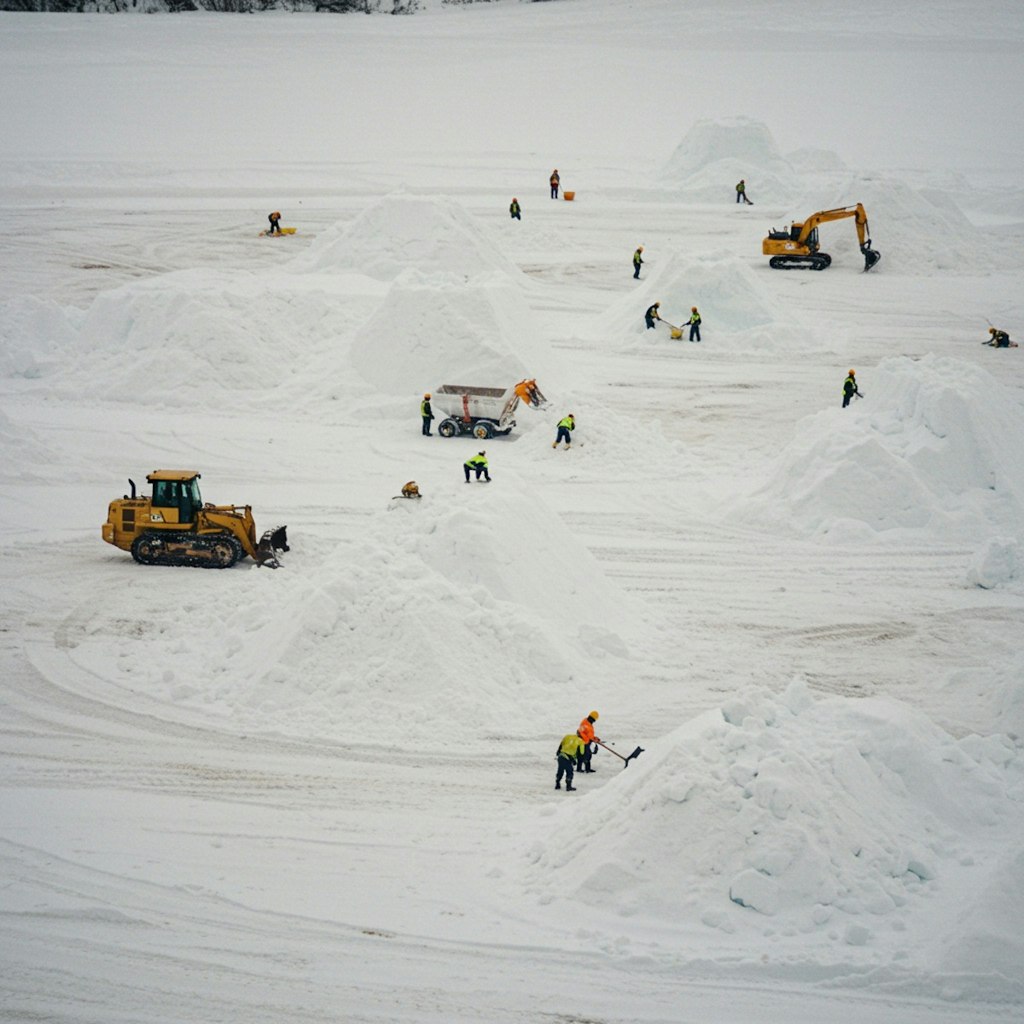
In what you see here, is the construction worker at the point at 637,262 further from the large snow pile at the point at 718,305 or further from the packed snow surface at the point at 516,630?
the large snow pile at the point at 718,305

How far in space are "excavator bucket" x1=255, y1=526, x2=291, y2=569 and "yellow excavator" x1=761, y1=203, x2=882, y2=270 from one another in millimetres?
24499

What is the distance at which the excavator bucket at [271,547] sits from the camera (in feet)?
63.7

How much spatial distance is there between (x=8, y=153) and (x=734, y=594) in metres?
46.6

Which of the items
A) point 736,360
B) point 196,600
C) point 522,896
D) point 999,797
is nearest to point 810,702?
point 999,797

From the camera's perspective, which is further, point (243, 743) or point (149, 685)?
point (149, 685)

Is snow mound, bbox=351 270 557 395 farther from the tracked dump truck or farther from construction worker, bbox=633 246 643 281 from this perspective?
construction worker, bbox=633 246 643 281

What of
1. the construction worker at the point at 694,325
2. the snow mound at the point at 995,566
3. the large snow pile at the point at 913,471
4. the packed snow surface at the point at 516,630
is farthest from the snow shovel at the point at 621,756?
the construction worker at the point at 694,325

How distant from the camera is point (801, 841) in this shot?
11.0m

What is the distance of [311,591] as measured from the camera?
16.0 m

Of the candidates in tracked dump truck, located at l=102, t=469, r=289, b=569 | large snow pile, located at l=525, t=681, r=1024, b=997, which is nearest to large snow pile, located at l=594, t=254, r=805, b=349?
tracked dump truck, located at l=102, t=469, r=289, b=569

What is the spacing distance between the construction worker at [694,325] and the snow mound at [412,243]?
6.09 meters

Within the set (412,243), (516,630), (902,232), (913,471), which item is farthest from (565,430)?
(902,232)

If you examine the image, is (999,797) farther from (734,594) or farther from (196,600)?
(196,600)

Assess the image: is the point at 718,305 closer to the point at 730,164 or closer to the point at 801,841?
the point at 730,164
